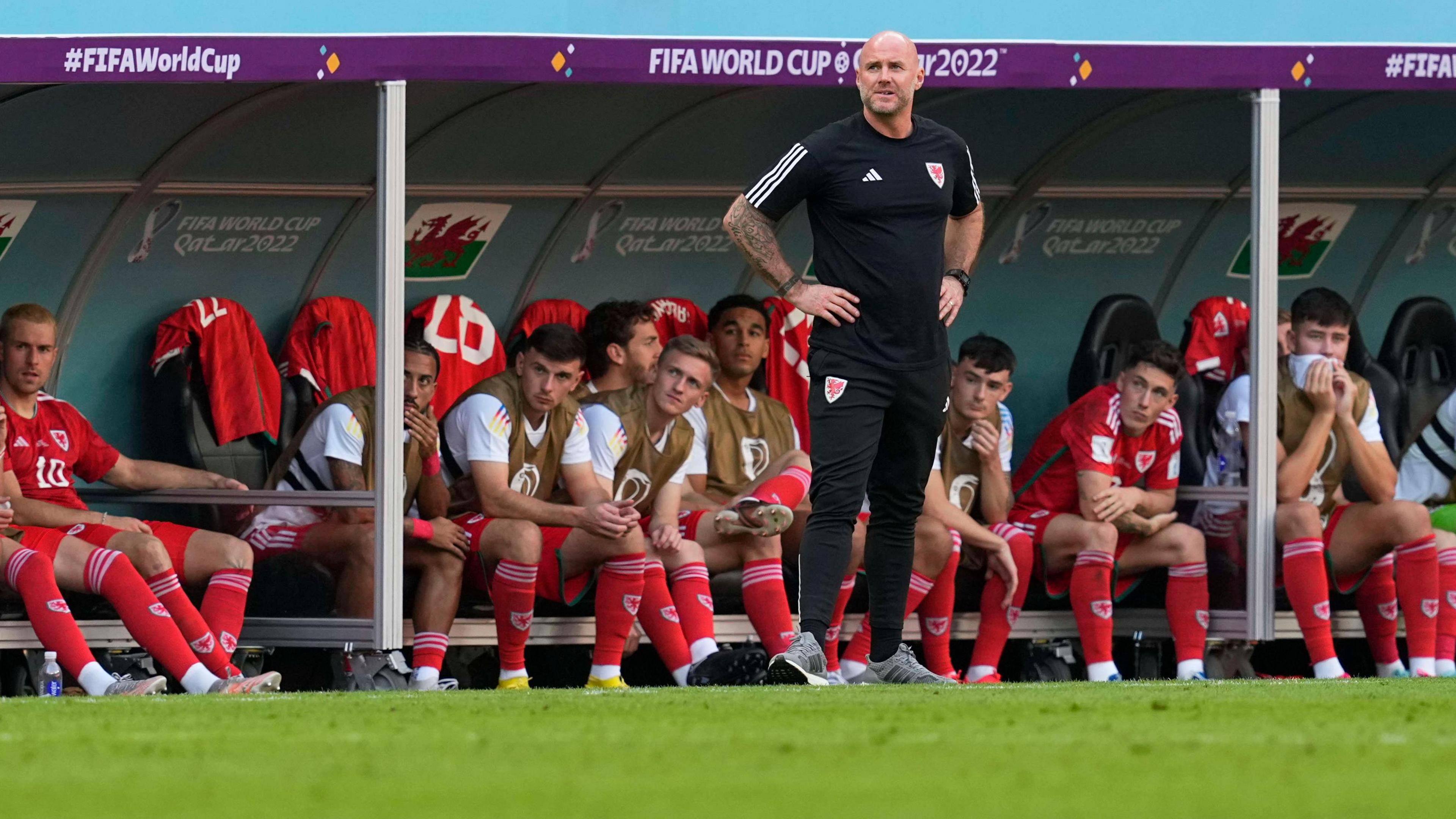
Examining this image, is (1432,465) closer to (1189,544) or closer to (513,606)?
(1189,544)

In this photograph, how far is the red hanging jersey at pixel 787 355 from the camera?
8758 millimetres

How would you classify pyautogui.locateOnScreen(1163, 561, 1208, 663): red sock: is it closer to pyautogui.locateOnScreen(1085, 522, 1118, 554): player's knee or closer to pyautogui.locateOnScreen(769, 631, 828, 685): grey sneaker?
pyautogui.locateOnScreen(1085, 522, 1118, 554): player's knee

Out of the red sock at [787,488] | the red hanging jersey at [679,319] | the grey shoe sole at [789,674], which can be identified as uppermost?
the red hanging jersey at [679,319]

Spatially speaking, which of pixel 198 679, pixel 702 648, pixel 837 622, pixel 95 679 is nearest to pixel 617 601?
pixel 702 648

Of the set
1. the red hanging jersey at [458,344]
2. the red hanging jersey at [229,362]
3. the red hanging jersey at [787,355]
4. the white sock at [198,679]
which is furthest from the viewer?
the red hanging jersey at [787,355]

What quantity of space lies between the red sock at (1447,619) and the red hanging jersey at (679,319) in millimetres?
2781

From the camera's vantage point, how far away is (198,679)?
21.7 ft

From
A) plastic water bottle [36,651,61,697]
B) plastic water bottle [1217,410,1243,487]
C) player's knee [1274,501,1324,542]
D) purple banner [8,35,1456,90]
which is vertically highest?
purple banner [8,35,1456,90]

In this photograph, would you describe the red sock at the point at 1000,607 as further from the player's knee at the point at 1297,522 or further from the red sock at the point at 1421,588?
the red sock at the point at 1421,588

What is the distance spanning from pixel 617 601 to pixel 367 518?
0.83 meters

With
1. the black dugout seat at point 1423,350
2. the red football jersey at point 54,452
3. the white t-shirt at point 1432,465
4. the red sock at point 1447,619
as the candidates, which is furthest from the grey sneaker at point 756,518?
the black dugout seat at point 1423,350

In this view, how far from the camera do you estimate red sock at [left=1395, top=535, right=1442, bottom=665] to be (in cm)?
800

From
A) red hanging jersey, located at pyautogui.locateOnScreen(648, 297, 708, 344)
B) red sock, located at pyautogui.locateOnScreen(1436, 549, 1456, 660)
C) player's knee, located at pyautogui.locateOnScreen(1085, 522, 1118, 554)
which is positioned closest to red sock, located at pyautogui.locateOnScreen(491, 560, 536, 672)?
red hanging jersey, located at pyautogui.locateOnScreen(648, 297, 708, 344)

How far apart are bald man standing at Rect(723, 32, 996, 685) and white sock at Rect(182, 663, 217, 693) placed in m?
1.79
